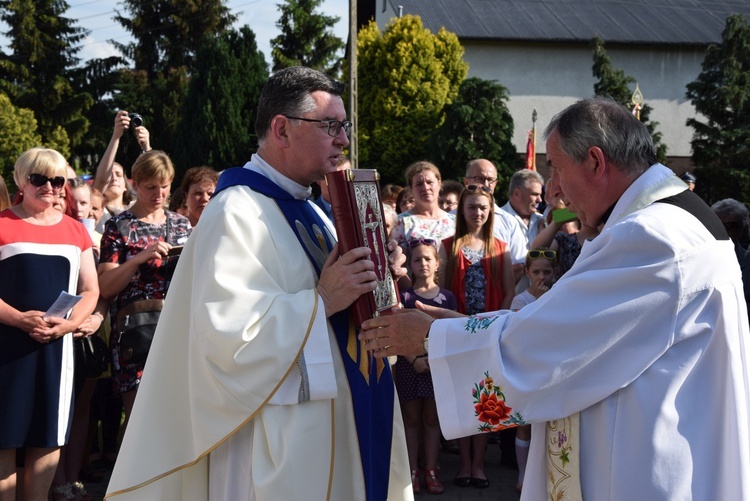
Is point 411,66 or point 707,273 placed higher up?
point 411,66

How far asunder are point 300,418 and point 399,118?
25.6 m

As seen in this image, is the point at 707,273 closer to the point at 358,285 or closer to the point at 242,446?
the point at 358,285

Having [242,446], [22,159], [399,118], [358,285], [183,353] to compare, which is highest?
[399,118]

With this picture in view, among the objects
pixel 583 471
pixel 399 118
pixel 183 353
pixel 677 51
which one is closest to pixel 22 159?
pixel 183 353

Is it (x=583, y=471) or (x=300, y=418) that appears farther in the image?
(x=300, y=418)

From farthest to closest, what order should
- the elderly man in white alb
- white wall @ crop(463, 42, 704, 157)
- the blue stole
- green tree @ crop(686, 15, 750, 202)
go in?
white wall @ crop(463, 42, 704, 157)
green tree @ crop(686, 15, 750, 202)
the blue stole
the elderly man in white alb

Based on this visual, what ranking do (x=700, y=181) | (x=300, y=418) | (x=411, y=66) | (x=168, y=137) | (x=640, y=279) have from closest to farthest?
(x=640, y=279)
(x=300, y=418)
(x=700, y=181)
(x=411, y=66)
(x=168, y=137)

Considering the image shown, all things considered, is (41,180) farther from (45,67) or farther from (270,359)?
(45,67)

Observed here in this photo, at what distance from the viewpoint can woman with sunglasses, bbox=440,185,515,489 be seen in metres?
5.99

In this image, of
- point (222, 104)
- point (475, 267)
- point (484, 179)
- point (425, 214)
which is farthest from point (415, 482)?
point (222, 104)

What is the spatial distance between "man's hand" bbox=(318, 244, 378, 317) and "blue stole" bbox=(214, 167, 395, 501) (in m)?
0.19

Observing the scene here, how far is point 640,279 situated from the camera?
7.45 ft

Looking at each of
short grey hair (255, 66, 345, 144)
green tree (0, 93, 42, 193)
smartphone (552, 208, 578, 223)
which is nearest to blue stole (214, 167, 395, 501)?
short grey hair (255, 66, 345, 144)

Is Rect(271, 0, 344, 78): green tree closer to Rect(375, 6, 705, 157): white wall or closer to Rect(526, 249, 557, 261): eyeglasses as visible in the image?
Rect(375, 6, 705, 157): white wall
